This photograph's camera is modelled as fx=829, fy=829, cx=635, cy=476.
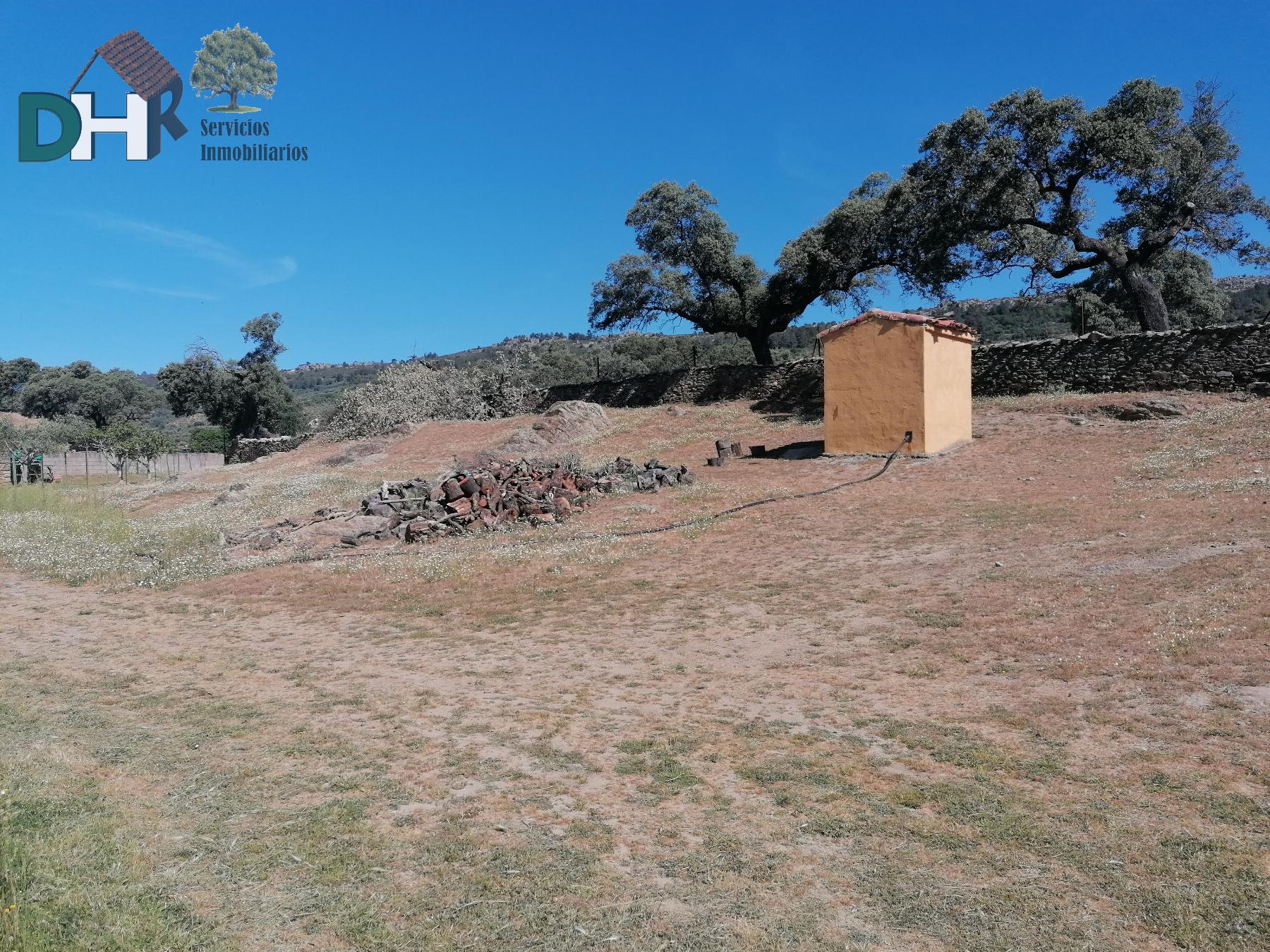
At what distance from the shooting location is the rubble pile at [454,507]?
1354 centimetres

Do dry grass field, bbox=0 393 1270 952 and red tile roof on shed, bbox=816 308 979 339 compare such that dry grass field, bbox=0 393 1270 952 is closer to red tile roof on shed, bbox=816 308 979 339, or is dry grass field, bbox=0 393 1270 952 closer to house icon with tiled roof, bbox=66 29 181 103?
red tile roof on shed, bbox=816 308 979 339

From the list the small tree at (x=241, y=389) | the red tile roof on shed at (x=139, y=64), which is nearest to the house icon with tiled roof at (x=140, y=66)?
the red tile roof on shed at (x=139, y=64)

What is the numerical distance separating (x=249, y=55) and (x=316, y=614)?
55.3ft

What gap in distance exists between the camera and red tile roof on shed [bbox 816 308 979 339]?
1648 cm

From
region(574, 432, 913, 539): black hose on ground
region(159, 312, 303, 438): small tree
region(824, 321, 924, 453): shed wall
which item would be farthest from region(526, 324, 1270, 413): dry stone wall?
region(159, 312, 303, 438): small tree

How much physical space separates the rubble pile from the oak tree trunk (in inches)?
611

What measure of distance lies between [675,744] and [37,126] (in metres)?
17.6

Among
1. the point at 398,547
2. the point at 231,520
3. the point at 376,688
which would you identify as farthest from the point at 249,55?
the point at 376,688

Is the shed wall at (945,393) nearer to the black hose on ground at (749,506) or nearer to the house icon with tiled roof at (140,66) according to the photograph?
the black hose on ground at (749,506)

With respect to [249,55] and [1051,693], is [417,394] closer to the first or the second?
[249,55]

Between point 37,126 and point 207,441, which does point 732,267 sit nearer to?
point 37,126

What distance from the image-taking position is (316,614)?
9164mm

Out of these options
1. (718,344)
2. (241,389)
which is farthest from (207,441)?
(718,344)

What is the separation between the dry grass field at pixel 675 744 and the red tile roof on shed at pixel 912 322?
601cm
